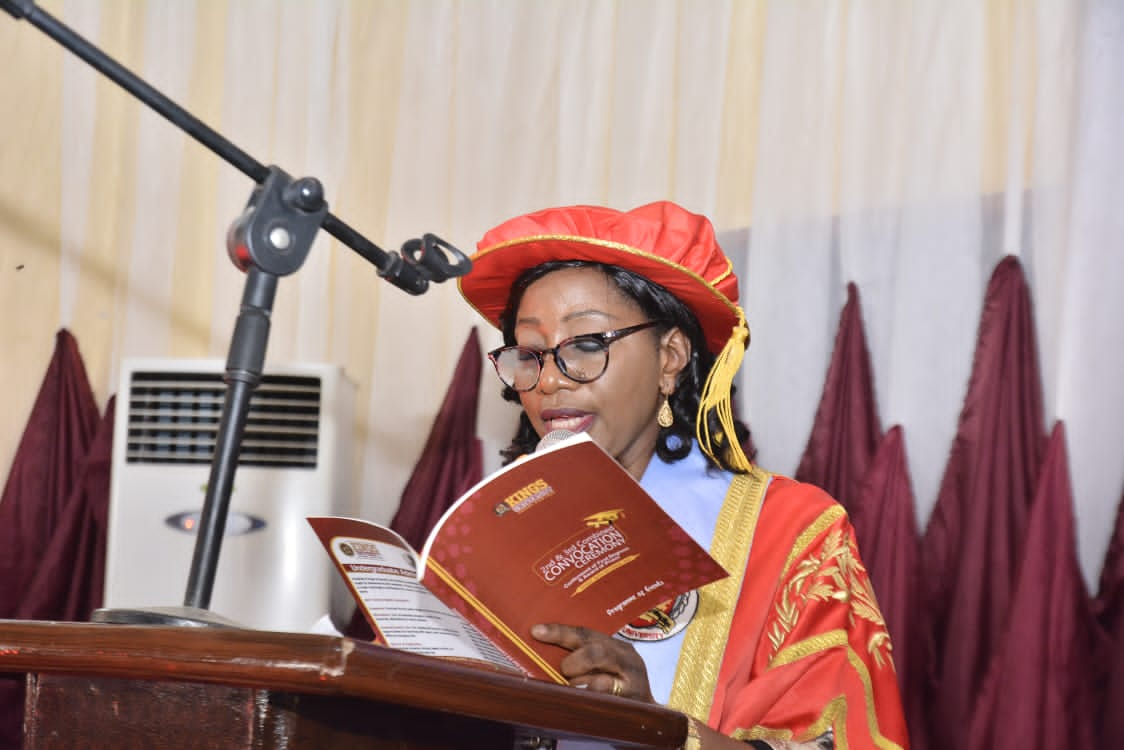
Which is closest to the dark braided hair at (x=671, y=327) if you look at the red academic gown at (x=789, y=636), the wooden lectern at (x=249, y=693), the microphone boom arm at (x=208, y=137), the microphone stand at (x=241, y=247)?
the red academic gown at (x=789, y=636)

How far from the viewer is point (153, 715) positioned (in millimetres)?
812

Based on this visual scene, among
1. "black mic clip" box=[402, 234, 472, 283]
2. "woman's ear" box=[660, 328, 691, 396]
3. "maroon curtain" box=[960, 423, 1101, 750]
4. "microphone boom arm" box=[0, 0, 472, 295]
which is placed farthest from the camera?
"maroon curtain" box=[960, 423, 1101, 750]

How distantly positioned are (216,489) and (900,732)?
0.89 m

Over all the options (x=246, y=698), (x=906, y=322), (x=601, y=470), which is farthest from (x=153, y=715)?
(x=906, y=322)

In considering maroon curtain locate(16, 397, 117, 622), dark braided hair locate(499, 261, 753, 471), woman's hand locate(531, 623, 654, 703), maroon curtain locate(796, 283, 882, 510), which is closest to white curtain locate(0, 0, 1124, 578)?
maroon curtain locate(796, 283, 882, 510)

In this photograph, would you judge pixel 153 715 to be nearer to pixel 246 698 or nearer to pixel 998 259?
pixel 246 698

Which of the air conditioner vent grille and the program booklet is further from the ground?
the air conditioner vent grille

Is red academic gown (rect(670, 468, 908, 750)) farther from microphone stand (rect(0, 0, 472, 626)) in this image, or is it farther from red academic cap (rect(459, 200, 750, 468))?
microphone stand (rect(0, 0, 472, 626))

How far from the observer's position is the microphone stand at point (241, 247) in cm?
113

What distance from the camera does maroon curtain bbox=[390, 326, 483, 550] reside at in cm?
266

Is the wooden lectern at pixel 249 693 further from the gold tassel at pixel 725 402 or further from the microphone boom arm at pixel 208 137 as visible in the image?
the gold tassel at pixel 725 402

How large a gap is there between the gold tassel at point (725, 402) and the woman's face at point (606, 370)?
74 millimetres

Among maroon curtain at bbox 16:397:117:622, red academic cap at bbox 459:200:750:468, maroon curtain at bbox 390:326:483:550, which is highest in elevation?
red academic cap at bbox 459:200:750:468

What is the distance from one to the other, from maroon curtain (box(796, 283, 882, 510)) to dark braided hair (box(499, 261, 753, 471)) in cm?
50
